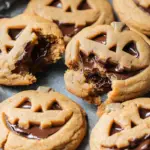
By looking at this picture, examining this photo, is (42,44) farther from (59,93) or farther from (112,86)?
(112,86)

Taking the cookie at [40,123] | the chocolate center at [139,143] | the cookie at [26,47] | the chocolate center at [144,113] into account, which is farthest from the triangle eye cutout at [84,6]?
the chocolate center at [139,143]

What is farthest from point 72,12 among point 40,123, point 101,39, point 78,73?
point 40,123

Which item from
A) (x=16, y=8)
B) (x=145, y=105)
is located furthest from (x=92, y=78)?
(x=16, y=8)

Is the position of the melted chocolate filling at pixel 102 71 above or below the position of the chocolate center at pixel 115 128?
above

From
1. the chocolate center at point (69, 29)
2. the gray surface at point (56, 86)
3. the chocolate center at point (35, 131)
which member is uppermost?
the chocolate center at point (69, 29)

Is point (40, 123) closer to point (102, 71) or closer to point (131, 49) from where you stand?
point (102, 71)

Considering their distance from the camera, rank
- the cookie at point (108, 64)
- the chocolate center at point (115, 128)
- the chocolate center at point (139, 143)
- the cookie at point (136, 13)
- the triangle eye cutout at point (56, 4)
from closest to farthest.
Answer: the chocolate center at point (139, 143)
the chocolate center at point (115, 128)
the cookie at point (108, 64)
the cookie at point (136, 13)
the triangle eye cutout at point (56, 4)

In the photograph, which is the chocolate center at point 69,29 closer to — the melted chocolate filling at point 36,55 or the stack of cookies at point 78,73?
the stack of cookies at point 78,73

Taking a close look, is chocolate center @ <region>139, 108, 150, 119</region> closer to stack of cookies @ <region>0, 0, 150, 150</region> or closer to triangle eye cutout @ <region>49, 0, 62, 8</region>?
stack of cookies @ <region>0, 0, 150, 150</region>
